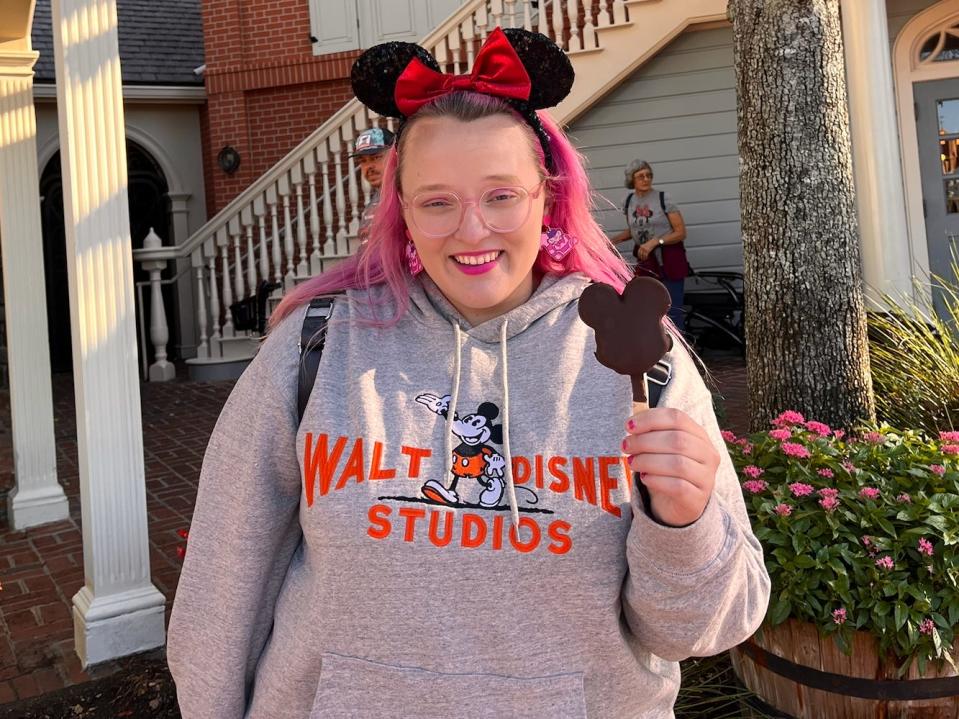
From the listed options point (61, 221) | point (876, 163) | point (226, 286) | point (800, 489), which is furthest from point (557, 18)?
point (61, 221)

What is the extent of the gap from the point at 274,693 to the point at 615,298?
0.80 meters

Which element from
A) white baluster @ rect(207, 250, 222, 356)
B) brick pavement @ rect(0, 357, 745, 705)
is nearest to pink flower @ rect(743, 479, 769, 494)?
brick pavement @ rect(0, 357, 745, 705)

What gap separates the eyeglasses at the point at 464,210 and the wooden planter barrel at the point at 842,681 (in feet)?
5.28

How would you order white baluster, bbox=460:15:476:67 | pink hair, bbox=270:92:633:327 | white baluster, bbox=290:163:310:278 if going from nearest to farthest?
pink hair, bbox=270:92:633:327, white baluster, bbox=460:15:476:67, white baluster, bbox=290:163:310:278

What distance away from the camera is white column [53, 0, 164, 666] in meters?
3.59

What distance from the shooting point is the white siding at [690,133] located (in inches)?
391

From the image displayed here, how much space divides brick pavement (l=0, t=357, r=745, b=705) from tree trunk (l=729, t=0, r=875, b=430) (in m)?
2.50

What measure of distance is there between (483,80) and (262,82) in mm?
11935

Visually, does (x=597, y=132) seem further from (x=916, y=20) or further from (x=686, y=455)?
(x=686, y=455)

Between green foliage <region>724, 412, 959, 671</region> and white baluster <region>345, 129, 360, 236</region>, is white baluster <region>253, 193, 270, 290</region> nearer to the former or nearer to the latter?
white baluster <region>345, 129, 360, 236</region>

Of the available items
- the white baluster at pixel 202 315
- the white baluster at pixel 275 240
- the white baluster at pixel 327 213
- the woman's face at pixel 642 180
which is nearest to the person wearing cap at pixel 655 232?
the woman's face at pixel 642 180

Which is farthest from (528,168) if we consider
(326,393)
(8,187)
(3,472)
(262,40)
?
(262,40)

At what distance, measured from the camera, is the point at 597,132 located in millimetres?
10422

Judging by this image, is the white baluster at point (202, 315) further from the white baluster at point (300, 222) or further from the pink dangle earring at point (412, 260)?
the pink dangle earring at point (412, 260)
